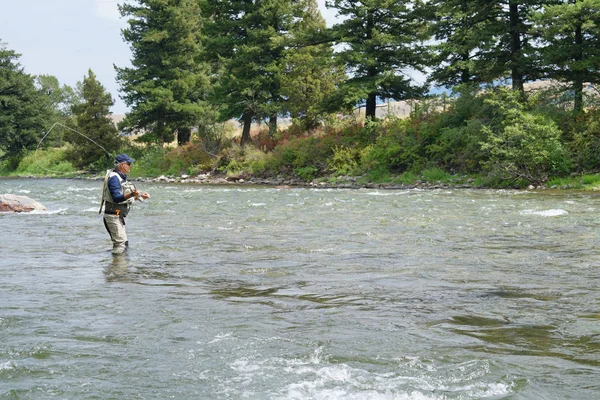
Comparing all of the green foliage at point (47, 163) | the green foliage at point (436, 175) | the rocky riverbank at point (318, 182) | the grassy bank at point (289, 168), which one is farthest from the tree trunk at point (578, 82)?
the green foliage at point (47, 163)

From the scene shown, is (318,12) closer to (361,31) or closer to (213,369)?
(361,31)

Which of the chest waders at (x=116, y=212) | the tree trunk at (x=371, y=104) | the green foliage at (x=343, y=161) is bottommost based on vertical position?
the chest waders at (x=116, y=212)

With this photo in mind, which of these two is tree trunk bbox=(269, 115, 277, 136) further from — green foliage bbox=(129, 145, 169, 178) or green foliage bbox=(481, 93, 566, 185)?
green foliage bbox=(481, 93, 566, 185)

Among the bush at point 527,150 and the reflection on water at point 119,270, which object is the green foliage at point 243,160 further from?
the reflection on water at point 119,270

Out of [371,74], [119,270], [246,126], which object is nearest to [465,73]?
[371,74]

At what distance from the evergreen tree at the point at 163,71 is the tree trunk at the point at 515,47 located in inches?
959

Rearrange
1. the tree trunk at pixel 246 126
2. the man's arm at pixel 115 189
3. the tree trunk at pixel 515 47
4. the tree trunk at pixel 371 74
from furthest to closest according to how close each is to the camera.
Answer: the tree trunk at pixel 246 126 < the tree trunk at pixel 371 74 < the tree trunk at pixel 515 47 < the man's arm at pixel 115 189

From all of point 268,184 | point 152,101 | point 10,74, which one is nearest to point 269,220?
point 268,184

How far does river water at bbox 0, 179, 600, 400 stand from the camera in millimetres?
4734

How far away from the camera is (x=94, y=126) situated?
49.4m

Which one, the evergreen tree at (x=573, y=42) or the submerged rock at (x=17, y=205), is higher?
the evergreen tree at (x=573, y=42)

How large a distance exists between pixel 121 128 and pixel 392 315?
45.6m

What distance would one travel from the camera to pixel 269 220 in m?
15.3

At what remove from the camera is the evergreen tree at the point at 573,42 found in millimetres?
23812
